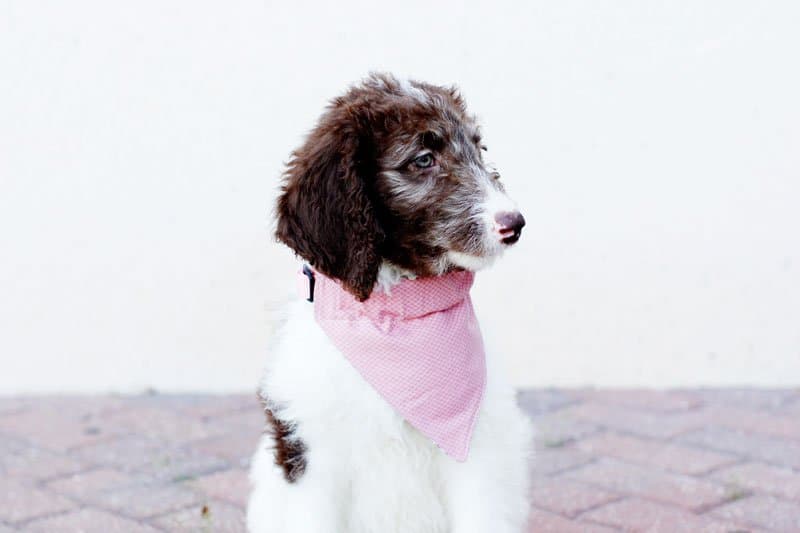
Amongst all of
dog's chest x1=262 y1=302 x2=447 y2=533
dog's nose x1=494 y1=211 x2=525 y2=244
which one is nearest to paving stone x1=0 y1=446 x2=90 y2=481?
dog's chest x1=262 y1=302 x2=447 y2=533

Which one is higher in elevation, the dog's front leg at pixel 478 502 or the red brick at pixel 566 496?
the dog's front leg at pixel 478 502

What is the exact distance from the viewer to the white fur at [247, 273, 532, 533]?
338cm

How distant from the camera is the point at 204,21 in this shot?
603 centimetres

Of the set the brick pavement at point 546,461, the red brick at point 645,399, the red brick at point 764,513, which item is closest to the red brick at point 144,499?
the brick pavement at point 546,461

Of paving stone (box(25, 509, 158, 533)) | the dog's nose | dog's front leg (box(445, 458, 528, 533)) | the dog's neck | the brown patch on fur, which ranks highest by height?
the dog's nose

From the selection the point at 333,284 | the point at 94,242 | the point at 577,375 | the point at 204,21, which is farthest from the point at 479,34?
the point at 333,284

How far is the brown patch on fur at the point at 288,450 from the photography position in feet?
11.2

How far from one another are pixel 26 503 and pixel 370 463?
1.93 m

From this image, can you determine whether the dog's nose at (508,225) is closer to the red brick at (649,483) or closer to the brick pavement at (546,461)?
the brick pavement at (546,461)

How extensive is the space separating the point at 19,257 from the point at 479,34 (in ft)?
8.17

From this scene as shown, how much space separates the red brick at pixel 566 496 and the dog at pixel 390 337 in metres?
1.10

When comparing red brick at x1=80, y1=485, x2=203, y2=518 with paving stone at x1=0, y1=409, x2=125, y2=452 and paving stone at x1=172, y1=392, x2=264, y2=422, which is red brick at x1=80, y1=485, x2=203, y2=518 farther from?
paving stone at x1=172, y1=392, x2=264, y2=422

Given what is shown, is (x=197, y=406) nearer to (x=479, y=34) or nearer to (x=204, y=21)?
(x=204, y=21)

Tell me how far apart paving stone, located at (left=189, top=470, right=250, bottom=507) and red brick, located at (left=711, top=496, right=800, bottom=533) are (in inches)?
69.3
